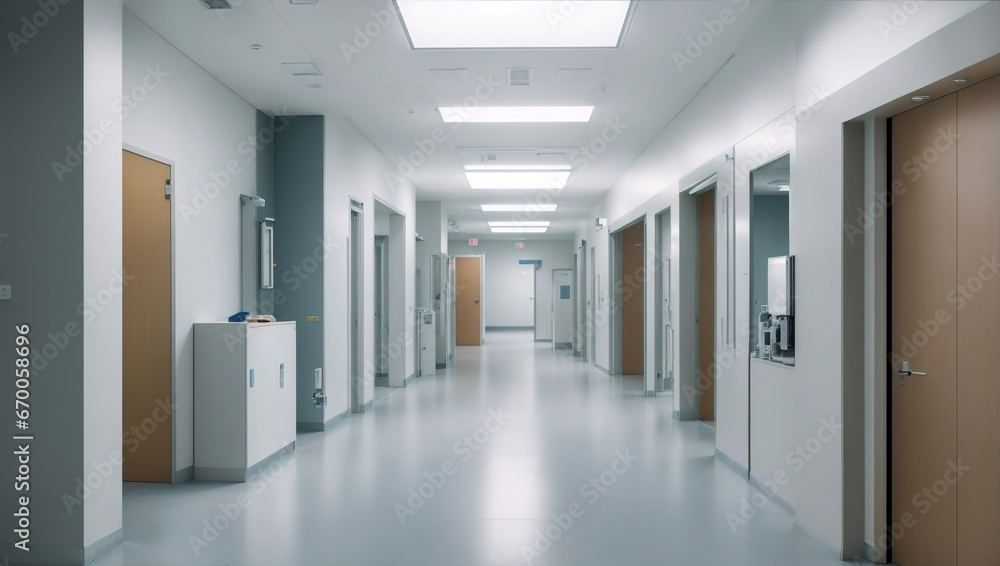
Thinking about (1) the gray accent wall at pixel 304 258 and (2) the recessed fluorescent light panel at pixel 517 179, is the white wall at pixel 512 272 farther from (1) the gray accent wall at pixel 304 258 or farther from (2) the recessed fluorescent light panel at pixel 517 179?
(1) the gray accent wall at pixel 304 258

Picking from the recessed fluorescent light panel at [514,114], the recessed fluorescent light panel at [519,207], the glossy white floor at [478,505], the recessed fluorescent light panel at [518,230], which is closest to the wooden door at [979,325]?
the glossy white floor at [478,505]

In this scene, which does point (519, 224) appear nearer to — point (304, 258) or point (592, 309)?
point (592, 309)

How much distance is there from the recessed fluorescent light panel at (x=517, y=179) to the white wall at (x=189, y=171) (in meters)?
5.99

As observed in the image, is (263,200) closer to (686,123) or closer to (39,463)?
(39,463)

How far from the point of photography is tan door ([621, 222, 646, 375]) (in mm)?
13750

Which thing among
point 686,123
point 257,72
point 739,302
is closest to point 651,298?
point 686,123

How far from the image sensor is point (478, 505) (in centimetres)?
518

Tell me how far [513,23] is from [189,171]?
320 cm

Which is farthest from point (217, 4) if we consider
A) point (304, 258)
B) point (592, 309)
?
point (592, 309)

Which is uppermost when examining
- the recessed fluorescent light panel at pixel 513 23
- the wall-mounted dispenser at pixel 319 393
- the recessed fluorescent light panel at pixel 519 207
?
the recessed fluorescent light panel at pixel 513 23

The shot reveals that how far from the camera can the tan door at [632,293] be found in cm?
1375

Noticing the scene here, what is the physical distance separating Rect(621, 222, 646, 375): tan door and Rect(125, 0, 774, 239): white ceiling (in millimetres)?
3507

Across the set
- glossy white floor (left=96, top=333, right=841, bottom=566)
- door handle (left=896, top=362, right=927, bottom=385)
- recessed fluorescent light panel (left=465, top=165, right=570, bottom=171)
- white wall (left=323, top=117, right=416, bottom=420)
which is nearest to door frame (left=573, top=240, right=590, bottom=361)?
recessed fluorescent light panel (left=465, top=165, right=570, bottom=171)

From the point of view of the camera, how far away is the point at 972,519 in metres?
3.42
